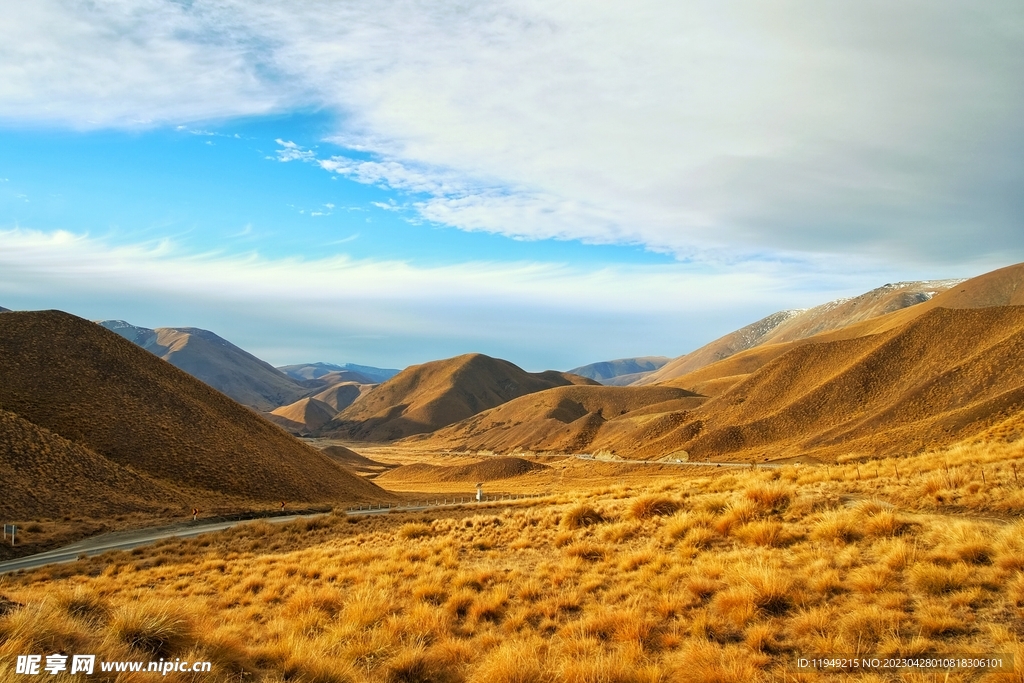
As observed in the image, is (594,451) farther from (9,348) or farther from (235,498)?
(9,348)

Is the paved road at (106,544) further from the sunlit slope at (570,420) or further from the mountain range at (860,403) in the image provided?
the sunlit slope at (570,420)

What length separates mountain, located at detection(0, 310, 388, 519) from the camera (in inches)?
1478

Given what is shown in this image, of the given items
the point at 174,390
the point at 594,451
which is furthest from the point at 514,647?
the point at 594,451

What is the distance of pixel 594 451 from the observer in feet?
344

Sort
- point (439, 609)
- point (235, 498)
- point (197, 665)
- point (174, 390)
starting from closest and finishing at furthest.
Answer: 1. point (197, 665)
2. point (439, 609)
3. point (235, 498)
4. point (174, 390)

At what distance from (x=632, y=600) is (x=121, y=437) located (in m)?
51.3

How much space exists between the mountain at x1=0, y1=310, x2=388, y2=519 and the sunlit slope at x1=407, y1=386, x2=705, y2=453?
60714 mm

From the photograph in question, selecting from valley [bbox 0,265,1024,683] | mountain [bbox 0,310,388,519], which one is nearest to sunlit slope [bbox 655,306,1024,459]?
valley [bbox 0,265,1024,683]

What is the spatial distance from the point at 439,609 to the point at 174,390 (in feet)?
191

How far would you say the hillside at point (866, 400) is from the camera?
5806 cm

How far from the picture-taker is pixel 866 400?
74.6m

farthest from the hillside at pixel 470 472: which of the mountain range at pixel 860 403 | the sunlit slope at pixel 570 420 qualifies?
the sunlit slope at pixel 570 420

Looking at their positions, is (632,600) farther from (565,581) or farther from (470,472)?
(470,472)

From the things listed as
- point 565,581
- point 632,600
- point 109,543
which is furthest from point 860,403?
point 109,543
